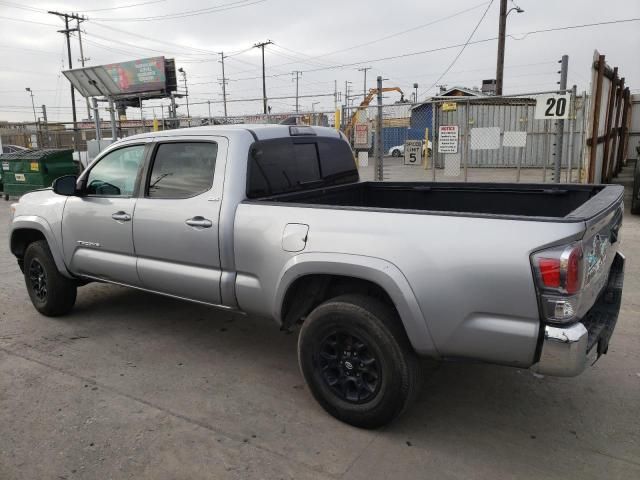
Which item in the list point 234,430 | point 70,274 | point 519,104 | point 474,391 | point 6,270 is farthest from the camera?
point 519,104

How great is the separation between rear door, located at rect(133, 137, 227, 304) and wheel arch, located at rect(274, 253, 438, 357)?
2.05ft

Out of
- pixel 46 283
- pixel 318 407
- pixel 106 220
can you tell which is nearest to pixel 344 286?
pixel 318 407

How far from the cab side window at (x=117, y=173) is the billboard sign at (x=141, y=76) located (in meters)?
19.4

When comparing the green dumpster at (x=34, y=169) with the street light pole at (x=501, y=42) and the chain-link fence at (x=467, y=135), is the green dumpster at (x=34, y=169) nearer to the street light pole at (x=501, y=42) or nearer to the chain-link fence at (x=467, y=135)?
the chain-link fence at (x=467, y=135)

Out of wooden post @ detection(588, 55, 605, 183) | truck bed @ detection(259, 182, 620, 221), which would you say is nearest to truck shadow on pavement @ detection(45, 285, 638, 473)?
truck bed @ detection(259, 182, 620, 221)

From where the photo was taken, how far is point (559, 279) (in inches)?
93.3

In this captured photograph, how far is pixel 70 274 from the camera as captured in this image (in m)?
4.87

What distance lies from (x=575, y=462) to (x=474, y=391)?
89 centimetres

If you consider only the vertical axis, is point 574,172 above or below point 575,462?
above

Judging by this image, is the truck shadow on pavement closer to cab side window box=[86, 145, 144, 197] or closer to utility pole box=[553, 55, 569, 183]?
cab side window box=[86, 145, 144, 197]

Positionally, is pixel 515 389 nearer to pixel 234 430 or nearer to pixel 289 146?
pixel 234 430

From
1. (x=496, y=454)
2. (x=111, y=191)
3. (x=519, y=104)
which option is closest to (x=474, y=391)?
(x=496, y=454)

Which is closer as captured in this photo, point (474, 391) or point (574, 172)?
point (474, 391)

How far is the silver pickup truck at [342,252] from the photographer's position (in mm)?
2488
